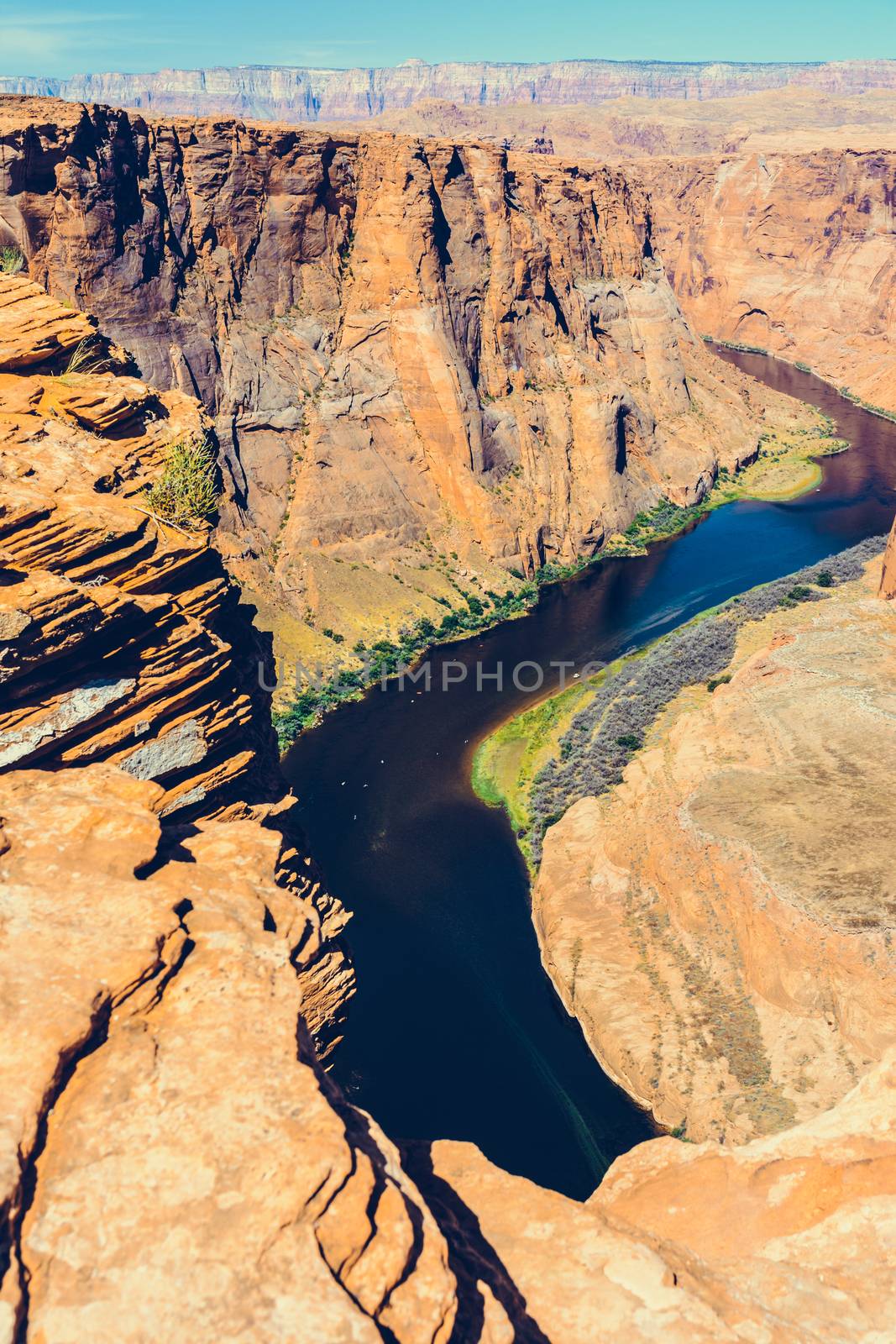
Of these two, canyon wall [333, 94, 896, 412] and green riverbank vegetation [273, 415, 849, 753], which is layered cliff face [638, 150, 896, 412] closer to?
canyon wall [333, 94, 896, 412]

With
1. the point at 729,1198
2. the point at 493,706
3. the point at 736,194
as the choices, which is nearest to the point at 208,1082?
the point at 729,1198

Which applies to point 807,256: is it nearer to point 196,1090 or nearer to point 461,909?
point 461,909

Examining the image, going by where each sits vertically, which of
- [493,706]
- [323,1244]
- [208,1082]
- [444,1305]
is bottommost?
[493,706]

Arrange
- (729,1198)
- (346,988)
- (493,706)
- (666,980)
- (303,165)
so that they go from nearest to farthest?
(729,1198) < (346,988) < (666,980) < (493,706) < (303,165)

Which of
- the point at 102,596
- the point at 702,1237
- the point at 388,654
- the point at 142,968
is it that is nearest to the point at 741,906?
the point at 702,1237

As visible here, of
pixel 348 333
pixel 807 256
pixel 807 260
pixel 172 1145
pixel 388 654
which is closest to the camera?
pixel 172 1145

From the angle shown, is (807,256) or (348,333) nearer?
(348,333)

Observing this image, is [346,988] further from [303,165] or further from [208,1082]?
[303,165]

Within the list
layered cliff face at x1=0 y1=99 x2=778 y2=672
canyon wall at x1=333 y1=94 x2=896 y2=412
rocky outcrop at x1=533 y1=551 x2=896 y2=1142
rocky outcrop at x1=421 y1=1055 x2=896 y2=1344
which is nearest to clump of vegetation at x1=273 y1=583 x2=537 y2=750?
layered cliff face at x1=0 y1=99 x2=778 y2=672
